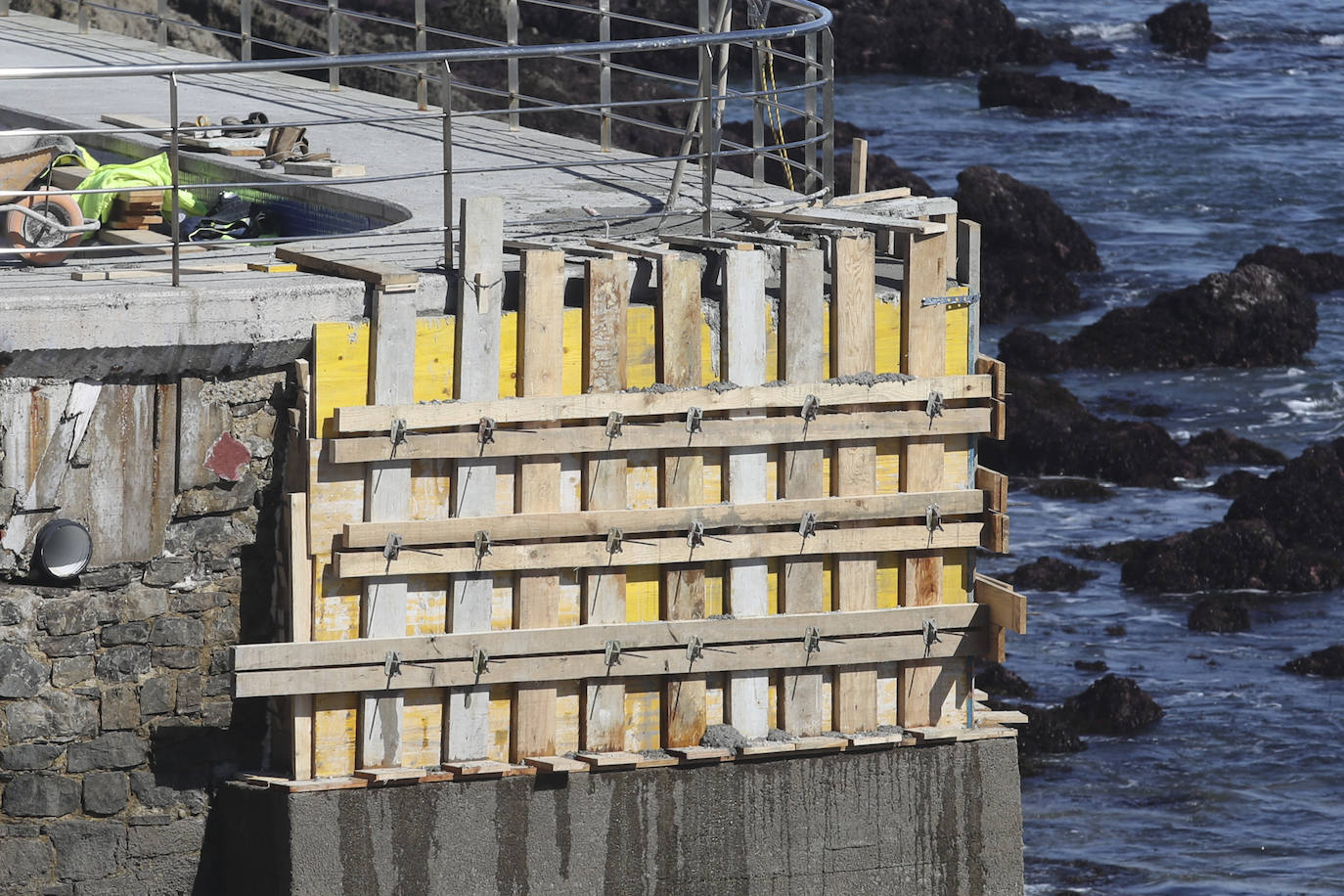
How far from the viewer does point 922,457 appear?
8547 mm

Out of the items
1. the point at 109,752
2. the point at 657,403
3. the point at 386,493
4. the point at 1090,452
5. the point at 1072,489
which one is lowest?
the point at 1072,489

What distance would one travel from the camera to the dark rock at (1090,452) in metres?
21.7

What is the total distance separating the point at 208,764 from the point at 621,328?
228cm

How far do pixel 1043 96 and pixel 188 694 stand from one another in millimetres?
37089

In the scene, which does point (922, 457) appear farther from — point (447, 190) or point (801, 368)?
point (447, 190)

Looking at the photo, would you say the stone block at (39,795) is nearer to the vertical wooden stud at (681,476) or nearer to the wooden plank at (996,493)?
the vertical wooden stud at (681,476)

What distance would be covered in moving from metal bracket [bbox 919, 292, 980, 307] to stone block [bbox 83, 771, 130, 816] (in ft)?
11.9

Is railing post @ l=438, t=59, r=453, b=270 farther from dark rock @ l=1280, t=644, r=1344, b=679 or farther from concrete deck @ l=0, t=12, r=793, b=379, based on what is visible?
dark rock @ l=1280, t=644, r=1344, b=679

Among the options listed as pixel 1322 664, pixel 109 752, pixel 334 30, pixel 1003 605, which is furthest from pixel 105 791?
pixel 1322 664

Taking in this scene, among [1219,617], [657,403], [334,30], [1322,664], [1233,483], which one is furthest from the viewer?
[1233,483]

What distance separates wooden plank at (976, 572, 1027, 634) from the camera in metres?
8.48

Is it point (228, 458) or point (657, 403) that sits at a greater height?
point (657, 403)

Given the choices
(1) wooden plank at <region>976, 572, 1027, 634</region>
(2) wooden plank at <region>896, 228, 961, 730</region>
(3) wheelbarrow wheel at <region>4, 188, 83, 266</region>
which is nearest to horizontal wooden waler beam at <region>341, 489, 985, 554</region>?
(2) wooden plank at <region>896, 228, 961, 730</region>

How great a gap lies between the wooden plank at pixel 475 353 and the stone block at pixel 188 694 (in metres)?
0.94
